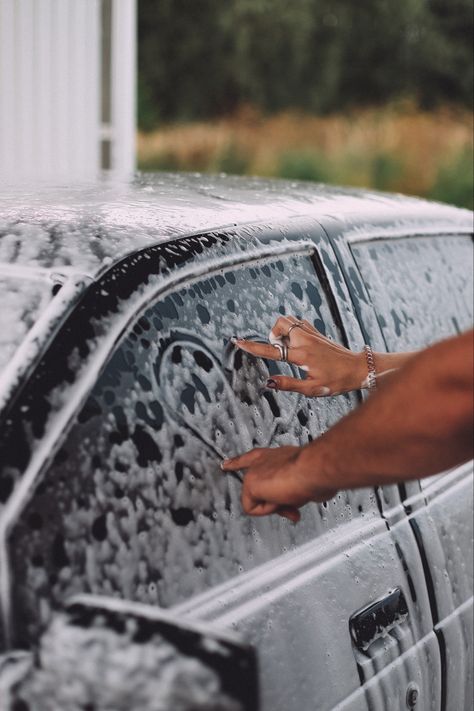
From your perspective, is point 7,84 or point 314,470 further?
point 7,84

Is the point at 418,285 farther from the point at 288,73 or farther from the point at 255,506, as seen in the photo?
the point at 288,73

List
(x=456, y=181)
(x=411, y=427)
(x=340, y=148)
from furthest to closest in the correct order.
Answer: (x=340, y=148) → (x=456, y=181) → (x=411, y=427)

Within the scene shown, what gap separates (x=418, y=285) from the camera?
9.40 feet

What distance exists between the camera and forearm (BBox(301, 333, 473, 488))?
60.9 inches

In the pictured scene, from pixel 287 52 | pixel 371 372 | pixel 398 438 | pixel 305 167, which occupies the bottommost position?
pixel 305 167

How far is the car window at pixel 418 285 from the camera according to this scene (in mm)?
2607

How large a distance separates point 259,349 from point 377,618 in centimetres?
59

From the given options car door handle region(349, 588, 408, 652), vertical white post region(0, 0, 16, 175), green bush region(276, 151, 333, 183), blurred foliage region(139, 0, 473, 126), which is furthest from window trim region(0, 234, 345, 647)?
blurred foliage region(139, 0, 473, 126)

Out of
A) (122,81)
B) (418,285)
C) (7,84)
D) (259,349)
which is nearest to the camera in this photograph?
(259,349)

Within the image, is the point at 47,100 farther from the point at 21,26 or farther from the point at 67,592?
the point at 67,592

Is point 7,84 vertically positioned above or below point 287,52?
below

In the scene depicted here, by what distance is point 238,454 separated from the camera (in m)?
1.91

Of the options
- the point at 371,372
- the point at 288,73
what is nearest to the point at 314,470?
the point at 371,372

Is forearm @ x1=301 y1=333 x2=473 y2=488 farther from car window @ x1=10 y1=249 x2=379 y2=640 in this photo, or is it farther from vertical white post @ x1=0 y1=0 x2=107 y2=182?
vertical white post @ x1=0 y1=0 x2=107 y2=182
